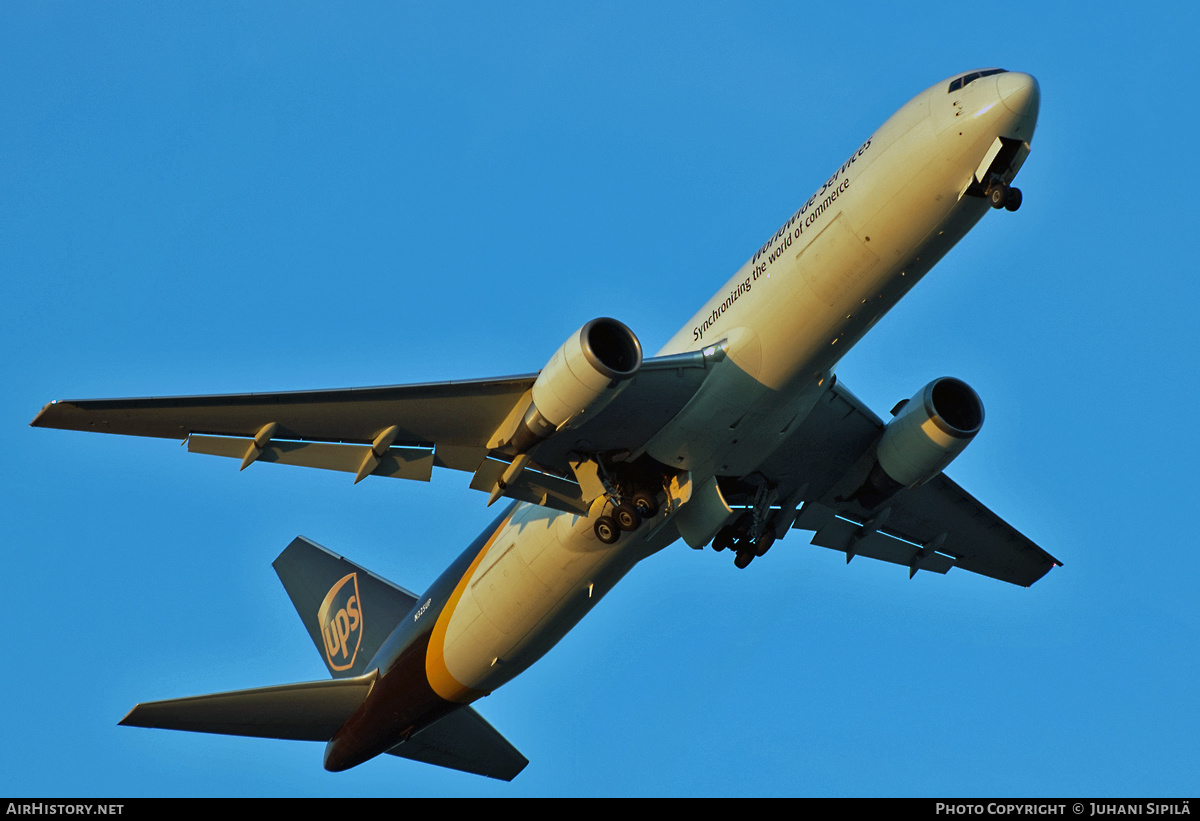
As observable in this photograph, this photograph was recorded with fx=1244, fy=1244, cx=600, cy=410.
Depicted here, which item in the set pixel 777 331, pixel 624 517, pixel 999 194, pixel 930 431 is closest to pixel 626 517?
pixel 624 517

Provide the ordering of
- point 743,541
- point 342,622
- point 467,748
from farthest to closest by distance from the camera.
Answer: point 342,622 < point 467,748 < point 743,541

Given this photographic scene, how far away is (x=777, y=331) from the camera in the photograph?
20.7 m

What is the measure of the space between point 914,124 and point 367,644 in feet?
57.8

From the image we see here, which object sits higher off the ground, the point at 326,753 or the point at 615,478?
the point at 615,478

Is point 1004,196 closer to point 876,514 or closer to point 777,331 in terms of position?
point 777,331

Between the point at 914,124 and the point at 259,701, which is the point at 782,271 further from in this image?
the point at 259,701

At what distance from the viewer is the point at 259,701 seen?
2528cm

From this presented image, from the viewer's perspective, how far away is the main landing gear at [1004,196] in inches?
739

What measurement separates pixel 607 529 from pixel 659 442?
6.09ft

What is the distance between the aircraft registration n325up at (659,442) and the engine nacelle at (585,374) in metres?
0.04
